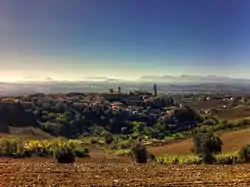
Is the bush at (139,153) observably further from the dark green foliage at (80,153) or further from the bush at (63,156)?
the dark green foliage at (80,153)

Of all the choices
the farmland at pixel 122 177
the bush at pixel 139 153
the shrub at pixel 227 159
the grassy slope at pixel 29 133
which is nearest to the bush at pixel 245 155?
the shrub at pixel 227 159

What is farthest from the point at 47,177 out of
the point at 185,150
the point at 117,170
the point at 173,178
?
the point at 185,150

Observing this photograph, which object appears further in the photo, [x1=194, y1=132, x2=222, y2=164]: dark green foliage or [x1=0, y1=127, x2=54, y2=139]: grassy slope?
[x1=0, y1=127, x2=54, y2=139]: grassy slope

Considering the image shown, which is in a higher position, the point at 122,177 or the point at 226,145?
the point at 122,177

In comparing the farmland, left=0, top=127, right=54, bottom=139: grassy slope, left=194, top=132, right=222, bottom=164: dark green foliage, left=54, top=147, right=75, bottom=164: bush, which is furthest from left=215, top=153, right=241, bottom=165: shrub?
left=0, top=127, right=54, bottom=139: grassy slope

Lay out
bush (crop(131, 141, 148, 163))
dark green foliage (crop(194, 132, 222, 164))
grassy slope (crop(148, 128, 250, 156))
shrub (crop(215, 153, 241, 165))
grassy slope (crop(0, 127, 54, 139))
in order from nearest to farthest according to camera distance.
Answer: shrub (crop(215, 153, 241, 165)) → bush (crop(131, 141, 148, 163)) → dark green foliage (crop(194, 132, 222, 164)) → grassy slope (crop(148, 128, 250, 156)) → grassy slope (crop(0, 127, 54, 139))

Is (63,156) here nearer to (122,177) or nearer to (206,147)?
(122,177)

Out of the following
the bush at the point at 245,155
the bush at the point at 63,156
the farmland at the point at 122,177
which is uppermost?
the farmland at the point at 122,177

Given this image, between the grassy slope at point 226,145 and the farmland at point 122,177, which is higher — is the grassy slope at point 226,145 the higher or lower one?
the lower one

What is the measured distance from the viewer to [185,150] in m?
44.1

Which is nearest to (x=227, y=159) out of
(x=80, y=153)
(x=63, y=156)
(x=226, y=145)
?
(x=63, y=156)

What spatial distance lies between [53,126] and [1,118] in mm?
9731

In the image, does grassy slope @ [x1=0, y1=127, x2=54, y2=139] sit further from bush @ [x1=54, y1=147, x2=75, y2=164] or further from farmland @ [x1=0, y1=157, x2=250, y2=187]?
farmland @ [x1=0, y1=157, x2=250, y2=187]

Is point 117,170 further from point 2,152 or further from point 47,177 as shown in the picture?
point 2,152
